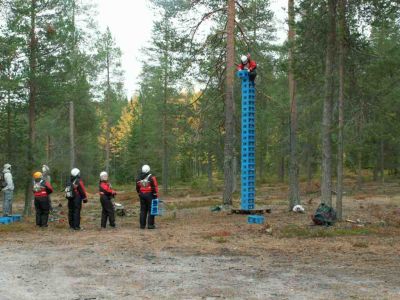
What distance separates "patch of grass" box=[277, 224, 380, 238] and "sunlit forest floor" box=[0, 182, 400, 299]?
3 cm

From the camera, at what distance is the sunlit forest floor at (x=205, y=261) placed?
709cm

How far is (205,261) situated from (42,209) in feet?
25.9

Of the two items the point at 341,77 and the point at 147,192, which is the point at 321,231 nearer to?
the point at 341,77

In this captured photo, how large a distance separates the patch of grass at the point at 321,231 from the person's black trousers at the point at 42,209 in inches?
288

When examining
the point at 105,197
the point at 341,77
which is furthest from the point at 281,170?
the point at 105,197

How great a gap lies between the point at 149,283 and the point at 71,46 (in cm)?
1547

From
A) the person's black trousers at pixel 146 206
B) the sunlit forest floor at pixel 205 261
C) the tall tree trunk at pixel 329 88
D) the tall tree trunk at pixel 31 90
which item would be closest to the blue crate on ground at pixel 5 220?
the sunlit forest floor at pixel 205 261

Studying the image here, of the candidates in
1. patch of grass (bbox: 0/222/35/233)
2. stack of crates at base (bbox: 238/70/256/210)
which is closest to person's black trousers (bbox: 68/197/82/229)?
patch of grass (bbox: 0/222/35/233)

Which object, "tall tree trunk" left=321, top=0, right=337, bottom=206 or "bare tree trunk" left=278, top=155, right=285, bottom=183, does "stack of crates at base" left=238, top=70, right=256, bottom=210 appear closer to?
"tall tree trunk" left=321, top=0, right=337, bottom=206

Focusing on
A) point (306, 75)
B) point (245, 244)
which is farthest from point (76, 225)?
point (306, 75)

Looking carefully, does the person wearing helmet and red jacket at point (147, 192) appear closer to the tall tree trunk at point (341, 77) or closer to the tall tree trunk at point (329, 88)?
the tall tree trunk at point (329, 88)

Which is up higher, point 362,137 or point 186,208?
point 362,137

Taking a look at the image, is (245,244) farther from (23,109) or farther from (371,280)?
(23,109)

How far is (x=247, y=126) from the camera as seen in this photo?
17375 mm
